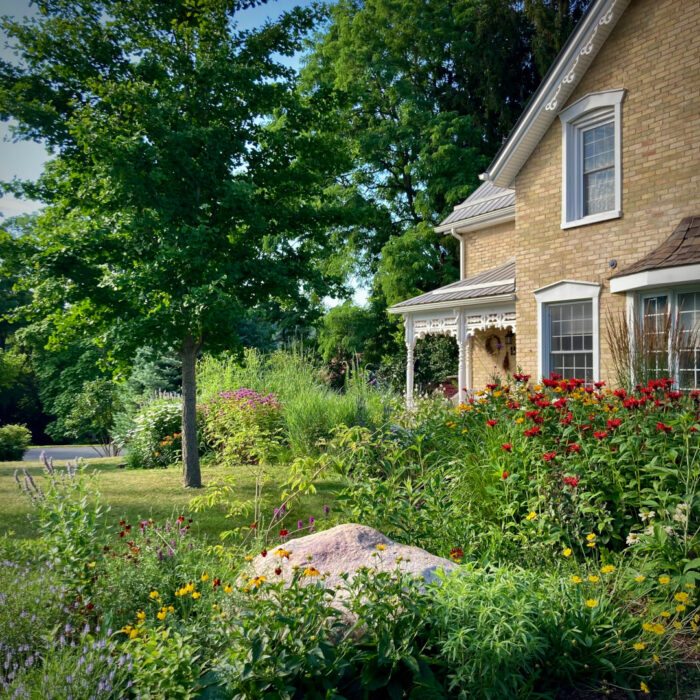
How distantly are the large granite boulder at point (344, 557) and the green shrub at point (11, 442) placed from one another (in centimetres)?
1478

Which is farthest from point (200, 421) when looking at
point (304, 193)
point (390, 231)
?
point (390, 231)

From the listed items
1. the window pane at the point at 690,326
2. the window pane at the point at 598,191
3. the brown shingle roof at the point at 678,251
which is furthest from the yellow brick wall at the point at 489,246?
the window pane at the point at 690,326

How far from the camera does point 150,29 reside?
7.19 meters

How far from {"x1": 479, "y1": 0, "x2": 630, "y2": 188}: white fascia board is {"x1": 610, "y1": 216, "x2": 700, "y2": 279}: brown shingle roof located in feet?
10.6

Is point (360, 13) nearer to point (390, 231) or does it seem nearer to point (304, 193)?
point (390, 231)

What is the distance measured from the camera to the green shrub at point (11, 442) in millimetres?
15566

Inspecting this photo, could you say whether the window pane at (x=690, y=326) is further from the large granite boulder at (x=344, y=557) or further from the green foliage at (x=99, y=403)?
the green foliage at (x=99, y=403)

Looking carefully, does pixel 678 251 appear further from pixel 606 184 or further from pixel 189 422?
pixel 189 422

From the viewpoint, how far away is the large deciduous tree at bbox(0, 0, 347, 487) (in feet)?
20.8

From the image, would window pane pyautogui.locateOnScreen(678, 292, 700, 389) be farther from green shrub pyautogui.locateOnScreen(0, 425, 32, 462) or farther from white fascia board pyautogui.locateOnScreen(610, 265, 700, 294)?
green shrub pyautogui.locateOnScreen(0, 425, 32, 462)

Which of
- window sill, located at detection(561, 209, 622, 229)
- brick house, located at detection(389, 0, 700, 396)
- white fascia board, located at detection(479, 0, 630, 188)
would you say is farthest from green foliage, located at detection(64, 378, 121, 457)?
window sill, located at detection(561, 209, 622, 229)

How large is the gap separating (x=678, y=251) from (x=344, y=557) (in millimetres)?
7106

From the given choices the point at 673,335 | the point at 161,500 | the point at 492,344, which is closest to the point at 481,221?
the point at 492,344

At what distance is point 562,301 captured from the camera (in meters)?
10.3
